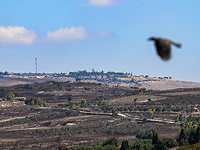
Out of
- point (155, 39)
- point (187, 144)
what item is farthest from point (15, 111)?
point (155, 39)

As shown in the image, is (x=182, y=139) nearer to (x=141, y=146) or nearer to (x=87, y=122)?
(x=141, y=146)

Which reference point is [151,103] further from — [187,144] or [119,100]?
[187,144]

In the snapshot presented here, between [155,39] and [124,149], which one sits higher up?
[155,39]

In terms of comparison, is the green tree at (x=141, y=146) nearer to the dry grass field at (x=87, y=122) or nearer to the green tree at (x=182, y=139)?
the green tree at (x=182, y=139)

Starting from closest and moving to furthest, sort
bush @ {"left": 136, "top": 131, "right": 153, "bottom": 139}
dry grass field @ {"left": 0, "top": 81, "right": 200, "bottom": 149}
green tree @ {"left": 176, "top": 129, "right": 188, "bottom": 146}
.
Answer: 1. green tree @ {"left": 176, "top": 129, "right": 188, "bottom": 146}
2. bush @ {"left": 136, "top": 131, "right": 153, "bottom": 139}
3. dry grass field @ {"left": 0, "top": 81, "right": 200, "bottom": 149}

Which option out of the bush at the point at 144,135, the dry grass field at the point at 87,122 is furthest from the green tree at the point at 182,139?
the bush at the point at 144,135

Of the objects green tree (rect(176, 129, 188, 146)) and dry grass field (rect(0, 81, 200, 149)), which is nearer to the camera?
green tree (rect(176, 129, 188, 146))

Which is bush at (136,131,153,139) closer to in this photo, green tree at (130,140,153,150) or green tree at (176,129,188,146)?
green tree at (176,129,188,146)

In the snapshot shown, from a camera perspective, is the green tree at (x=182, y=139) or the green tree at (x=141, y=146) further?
the green tree at (x=182, y=139)

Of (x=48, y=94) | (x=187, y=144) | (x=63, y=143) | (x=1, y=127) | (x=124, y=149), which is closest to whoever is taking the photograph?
(x=124, y=149)

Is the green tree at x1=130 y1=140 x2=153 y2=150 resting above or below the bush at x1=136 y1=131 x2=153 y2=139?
above

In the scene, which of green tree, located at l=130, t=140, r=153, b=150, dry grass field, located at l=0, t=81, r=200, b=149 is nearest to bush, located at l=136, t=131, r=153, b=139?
dry grass field, located at l=0, t=81, r=200, b=149
